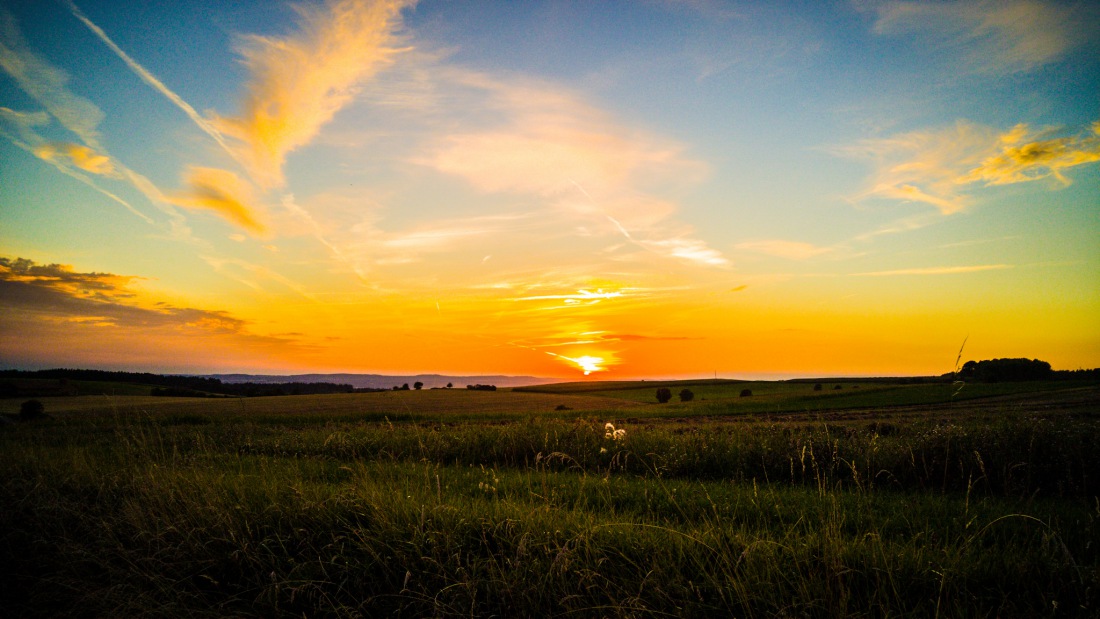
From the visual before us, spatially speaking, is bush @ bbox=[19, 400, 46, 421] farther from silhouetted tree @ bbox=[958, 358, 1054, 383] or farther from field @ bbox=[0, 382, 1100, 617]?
silhouetted tree @ bbox=[958, 358, 1054, 383]

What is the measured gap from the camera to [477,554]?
16.3 ft

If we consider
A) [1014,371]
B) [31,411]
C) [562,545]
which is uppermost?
[1014,371]

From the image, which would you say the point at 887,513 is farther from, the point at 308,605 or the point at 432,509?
the point at 308,605

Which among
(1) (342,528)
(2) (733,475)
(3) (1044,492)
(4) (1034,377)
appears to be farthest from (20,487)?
(4) (1034,377)

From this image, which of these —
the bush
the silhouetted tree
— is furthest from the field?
the silhouetted tree

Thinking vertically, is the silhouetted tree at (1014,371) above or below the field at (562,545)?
above

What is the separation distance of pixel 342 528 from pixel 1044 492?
39.0 ft

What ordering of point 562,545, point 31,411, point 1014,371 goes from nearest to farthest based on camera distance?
1. point 562,545
2. point 31,411
3. point 1014,371

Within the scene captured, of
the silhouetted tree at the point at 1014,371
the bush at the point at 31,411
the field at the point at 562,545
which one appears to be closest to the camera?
the field at the point at 562,545

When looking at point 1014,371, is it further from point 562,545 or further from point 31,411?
point 31,411

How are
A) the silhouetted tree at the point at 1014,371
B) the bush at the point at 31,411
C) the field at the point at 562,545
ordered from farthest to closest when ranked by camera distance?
the silhouetted tree at the point at 1014,371 → the bush at the point at 31,411 → the field at the point at 562,545

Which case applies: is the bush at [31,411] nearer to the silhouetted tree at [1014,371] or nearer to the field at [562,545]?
the field at [562,545]

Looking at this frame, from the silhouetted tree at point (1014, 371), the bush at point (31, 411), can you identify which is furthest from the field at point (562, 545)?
the silhouetted tree at point (1014, 371)

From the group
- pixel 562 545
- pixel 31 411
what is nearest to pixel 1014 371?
pixel 562 545
